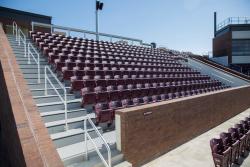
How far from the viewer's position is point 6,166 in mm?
6281

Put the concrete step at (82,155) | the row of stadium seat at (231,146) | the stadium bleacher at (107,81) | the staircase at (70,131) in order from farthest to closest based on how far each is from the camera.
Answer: the stadium bleacher at (107,81)
the row of stadium seat at (231,146)
the staircase at (70,131)
the concrete step at (82,155)

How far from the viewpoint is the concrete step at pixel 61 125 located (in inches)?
213

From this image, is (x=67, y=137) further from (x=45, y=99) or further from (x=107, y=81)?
(x=107, y=81)

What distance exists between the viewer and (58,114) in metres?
5.98

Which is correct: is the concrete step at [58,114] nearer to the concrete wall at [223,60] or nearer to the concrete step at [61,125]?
the concrete step at [61,125]

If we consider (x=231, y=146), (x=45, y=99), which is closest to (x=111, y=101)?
(x=45, y=99)

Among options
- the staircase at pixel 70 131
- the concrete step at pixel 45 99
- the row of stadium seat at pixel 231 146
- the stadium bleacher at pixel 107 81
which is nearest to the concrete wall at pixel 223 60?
the stadium bleacher at pixel 107 81

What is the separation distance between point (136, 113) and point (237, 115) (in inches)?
382

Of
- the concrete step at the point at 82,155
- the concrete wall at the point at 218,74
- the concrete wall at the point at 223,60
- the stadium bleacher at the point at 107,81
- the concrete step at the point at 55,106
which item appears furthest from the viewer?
the concrete wall at the point at 223,60

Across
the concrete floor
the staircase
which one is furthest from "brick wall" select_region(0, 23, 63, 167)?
the concrete floor

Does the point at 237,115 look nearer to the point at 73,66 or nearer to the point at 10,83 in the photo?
the point at 73,66

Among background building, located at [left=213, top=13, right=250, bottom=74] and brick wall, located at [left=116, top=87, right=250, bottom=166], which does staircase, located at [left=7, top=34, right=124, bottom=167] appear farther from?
A: background building, located at [left=213, top=13, right=250, bottom=74]

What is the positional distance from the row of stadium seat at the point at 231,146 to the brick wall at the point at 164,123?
56.7 inches

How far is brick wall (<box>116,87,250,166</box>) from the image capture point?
18.0 feet
